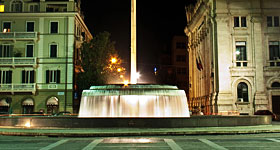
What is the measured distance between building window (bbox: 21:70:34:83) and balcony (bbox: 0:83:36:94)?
126 centimetres

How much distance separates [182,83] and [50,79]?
41.9 meters

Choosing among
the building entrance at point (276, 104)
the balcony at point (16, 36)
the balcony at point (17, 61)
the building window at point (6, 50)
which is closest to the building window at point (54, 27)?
the balcony at point (16, 36)

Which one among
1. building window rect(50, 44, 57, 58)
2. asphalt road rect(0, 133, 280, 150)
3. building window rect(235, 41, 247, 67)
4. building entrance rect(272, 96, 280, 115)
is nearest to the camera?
asphalt road rect(0, 133, 280, 150)

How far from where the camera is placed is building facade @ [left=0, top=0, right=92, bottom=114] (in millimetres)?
52844

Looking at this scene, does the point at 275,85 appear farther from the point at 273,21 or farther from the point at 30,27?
the point at 30,27

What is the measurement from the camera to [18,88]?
51781 mm

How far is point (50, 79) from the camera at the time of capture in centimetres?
5378

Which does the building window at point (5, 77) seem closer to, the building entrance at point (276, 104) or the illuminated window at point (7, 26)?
the illuminated window at point (7, 26)

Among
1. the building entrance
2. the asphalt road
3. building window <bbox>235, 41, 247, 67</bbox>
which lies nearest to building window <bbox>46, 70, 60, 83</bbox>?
building window <bbox>235, 41, 247, 67</bbox>

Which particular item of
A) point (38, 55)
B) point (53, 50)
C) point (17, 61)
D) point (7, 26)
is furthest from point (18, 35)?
point (53, 50)

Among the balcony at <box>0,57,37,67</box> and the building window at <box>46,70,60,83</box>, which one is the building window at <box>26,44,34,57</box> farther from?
the building window at <box>46,70,60,83</box>

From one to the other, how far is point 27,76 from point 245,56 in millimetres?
33003

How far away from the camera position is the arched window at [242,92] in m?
45.8

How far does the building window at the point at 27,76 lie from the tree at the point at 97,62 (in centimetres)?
743
